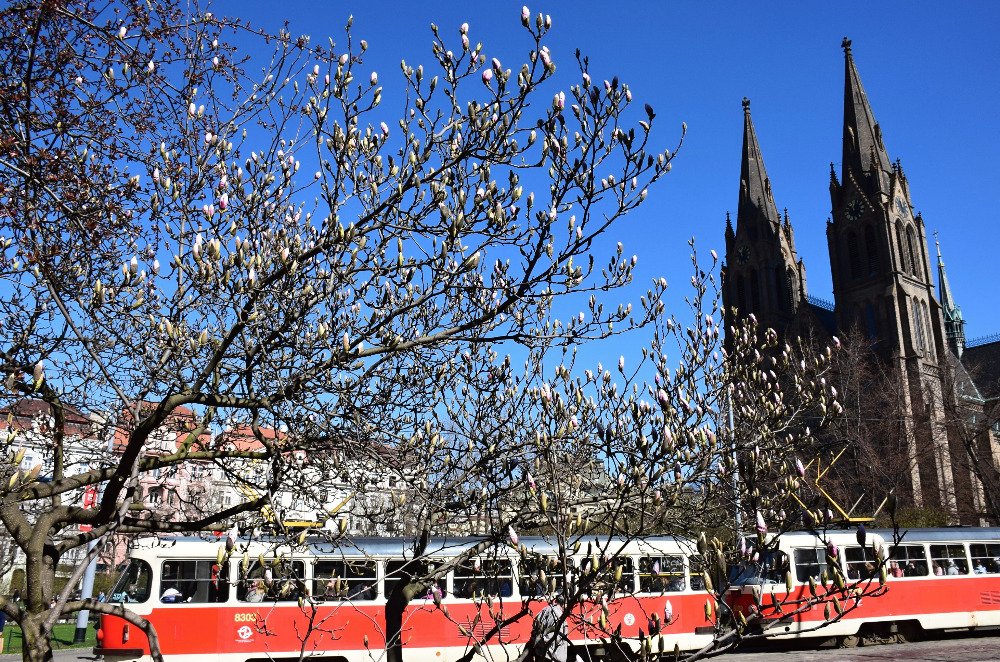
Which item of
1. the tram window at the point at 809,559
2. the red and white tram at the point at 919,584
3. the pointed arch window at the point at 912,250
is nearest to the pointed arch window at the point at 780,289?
the pointed arch window at the point at 912,250

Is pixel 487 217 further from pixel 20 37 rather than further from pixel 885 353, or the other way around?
pixel 885 353

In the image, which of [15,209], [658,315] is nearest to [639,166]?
[658,315]

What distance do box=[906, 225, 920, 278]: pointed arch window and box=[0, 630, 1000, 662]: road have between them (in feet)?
157

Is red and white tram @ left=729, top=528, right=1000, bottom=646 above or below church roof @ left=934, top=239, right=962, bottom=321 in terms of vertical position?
below

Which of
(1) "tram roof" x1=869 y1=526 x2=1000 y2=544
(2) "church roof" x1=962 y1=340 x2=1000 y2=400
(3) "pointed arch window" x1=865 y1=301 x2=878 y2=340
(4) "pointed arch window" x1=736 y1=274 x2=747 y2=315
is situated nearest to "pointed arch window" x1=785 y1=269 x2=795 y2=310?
(4) "pointed arch window" x1=736 y1=274 x2=747 y2=315

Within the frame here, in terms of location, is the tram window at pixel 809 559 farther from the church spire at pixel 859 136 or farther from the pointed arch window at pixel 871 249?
the church spire at pixel 859 136

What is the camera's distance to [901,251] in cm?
6084

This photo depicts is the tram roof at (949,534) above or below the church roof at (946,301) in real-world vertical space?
below

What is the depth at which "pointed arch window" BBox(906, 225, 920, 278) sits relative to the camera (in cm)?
6128

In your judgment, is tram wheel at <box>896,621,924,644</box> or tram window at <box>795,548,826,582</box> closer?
tram window at <box>795,548,826,582</box>

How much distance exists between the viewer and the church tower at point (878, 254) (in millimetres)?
57781

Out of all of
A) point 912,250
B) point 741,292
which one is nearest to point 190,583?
point 912,250

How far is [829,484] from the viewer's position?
33.6 meters

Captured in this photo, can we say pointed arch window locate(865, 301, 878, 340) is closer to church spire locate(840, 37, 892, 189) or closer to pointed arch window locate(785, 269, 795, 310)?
pointed arch window locate(785, 269, 795, 310)
